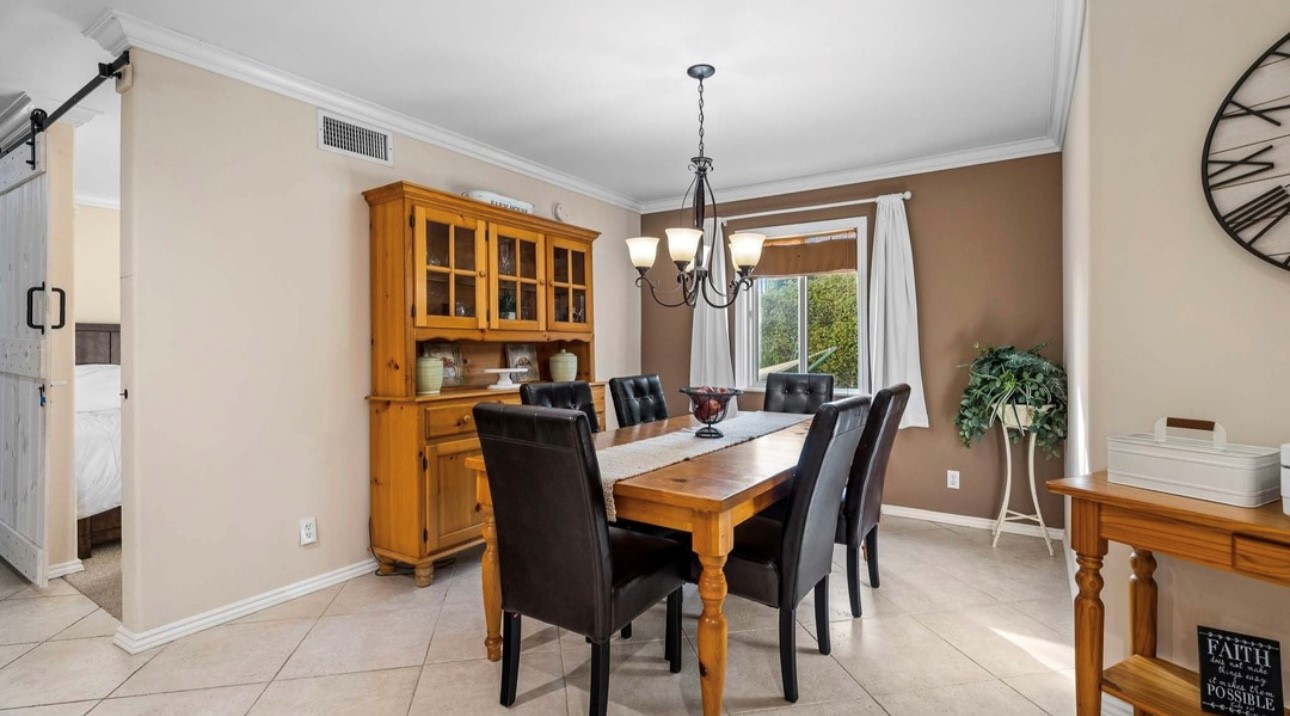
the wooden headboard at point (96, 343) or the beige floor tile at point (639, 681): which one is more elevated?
the wooden headboard at point (96, 343)

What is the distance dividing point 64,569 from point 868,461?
4030 millimetres

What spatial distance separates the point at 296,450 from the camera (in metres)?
2.89

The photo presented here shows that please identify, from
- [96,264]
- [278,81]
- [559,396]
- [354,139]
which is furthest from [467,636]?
[96,264]

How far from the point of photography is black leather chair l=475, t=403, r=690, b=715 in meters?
1.69

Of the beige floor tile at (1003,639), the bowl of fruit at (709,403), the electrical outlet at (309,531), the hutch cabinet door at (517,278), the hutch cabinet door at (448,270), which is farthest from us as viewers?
the hutch cabinet door at (517,278)

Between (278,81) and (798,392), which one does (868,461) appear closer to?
(798,392)

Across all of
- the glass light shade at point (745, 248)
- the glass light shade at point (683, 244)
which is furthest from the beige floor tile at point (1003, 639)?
the glass light shade at point (683, 244)

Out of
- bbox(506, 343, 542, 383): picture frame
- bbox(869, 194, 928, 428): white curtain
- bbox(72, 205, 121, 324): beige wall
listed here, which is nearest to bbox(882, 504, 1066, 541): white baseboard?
bbox(869, 194, 928, 428): white curtain

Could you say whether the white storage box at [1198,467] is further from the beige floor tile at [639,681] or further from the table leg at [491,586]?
the table leg at [491,586]

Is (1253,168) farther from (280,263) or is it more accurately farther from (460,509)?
Result: (280,263)

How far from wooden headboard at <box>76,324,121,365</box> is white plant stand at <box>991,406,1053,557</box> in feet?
21.5

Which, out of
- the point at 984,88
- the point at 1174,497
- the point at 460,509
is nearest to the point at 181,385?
the point at 460,509

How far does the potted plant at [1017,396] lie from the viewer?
10.7ft

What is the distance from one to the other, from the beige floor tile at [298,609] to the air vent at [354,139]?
7.15ft
